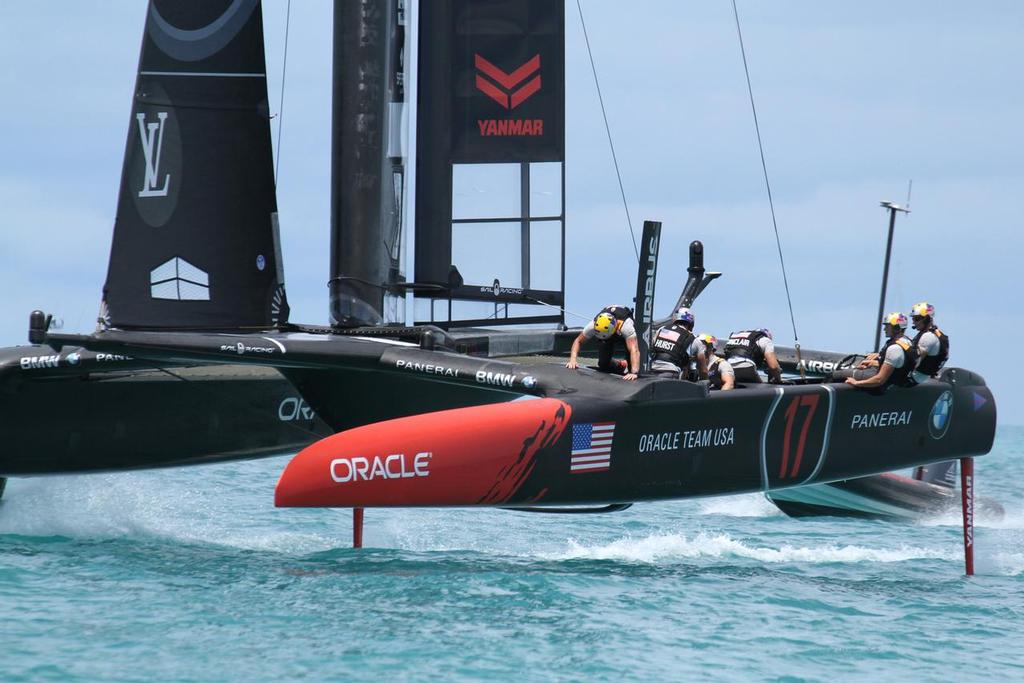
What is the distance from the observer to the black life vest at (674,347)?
8.65m

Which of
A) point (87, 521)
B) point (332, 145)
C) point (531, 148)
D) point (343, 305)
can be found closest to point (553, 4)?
point (531, 148)

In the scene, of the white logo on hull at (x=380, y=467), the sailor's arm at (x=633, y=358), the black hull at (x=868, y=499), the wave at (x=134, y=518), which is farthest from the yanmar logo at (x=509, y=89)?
the black hull at (x=868, y=499)

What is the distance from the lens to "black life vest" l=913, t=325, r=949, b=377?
30.3ft

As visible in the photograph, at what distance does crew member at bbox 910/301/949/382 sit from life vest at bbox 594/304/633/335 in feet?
7.26

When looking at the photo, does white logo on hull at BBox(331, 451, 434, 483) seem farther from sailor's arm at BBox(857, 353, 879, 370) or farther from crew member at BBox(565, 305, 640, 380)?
sailor's arm at BBox(857, 353, 879, 370)

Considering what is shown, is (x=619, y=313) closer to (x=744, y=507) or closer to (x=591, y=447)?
(x=591, y=447)

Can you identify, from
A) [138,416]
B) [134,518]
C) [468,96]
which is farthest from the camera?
[468,96]

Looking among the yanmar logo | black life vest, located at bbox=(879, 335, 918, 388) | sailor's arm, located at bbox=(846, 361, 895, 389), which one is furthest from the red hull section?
the yanmar logo

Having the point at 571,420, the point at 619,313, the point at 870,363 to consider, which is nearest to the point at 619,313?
the point at 619,313

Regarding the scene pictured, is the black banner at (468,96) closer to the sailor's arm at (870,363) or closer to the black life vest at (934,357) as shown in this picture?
the sailor's arm at (870,363)

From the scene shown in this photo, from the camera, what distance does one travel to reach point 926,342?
917 centimetres

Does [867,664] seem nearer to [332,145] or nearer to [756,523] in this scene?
[332,145]

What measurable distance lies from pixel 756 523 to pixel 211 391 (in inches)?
226

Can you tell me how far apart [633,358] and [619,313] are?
0.43 meters
